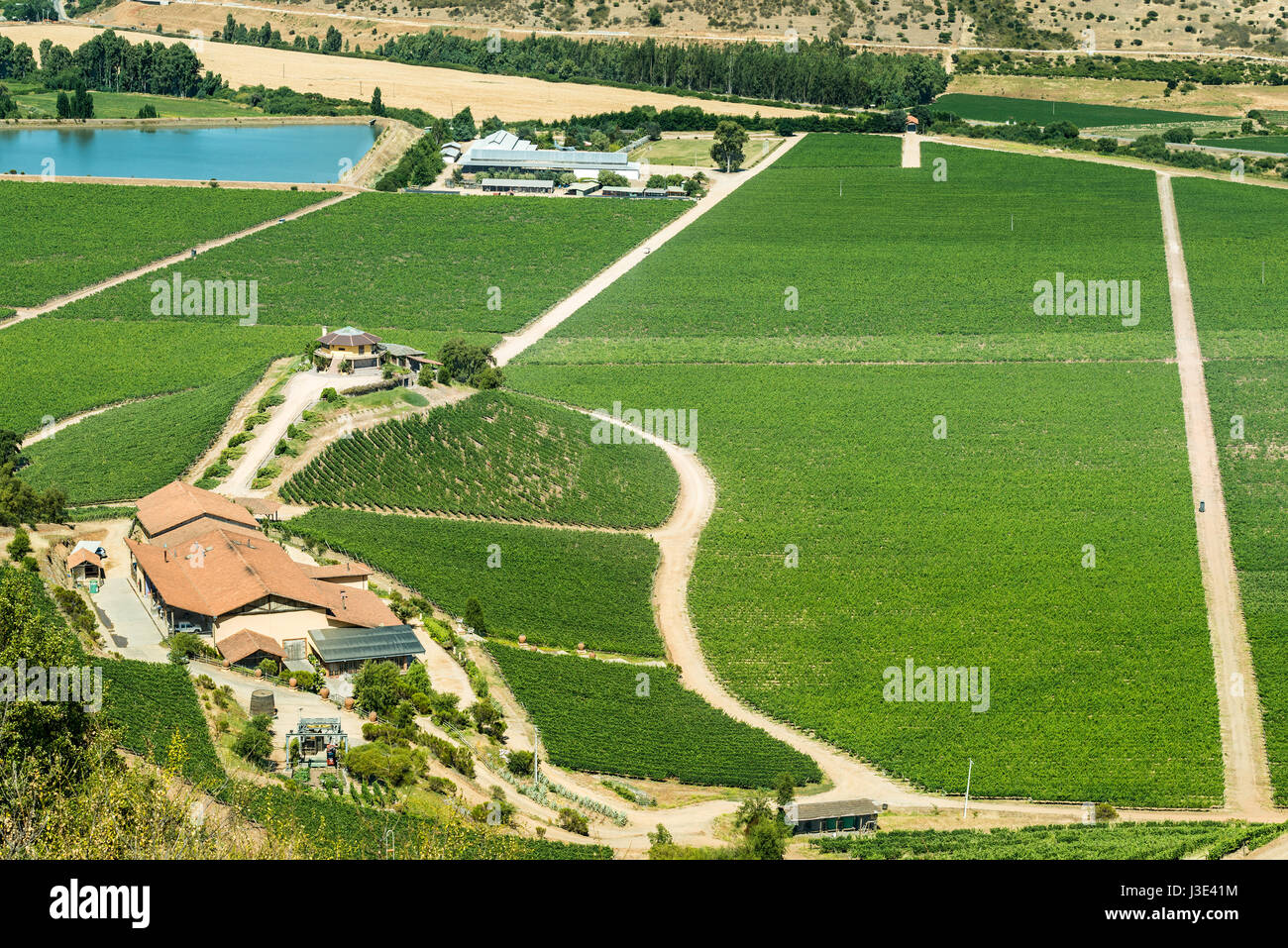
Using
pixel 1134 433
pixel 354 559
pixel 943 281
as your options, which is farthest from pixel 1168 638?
pixel 943 281

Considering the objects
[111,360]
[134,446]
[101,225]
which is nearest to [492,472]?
[134,446]

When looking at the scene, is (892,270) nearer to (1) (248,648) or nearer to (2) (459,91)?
(1) (248,648)

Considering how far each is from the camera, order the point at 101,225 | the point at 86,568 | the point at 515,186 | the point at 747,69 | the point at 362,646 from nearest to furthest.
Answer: the point at 362,646, the point at 86,568, the point at 101,225, the point at 515,186, the point at 747,69

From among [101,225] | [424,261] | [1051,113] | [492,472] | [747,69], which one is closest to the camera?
[492,472]

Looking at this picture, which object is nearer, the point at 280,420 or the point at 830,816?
the point at 830,816

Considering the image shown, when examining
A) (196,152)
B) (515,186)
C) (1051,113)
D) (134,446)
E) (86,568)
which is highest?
(1051,113)

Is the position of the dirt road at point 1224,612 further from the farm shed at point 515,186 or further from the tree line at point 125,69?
the tree line at point 125,69

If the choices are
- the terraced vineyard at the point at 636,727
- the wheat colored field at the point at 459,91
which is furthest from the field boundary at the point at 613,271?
the terraced vineyard at the point at 636,727
